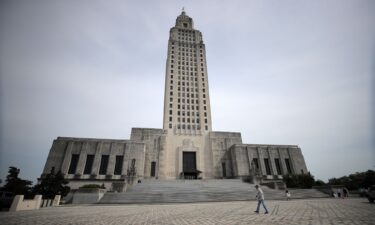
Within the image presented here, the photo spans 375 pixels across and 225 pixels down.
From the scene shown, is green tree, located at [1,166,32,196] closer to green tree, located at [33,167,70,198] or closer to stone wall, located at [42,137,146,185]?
green tree, located at [33,167,70,198]

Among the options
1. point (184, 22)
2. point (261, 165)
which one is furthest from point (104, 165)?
point (184, 22)

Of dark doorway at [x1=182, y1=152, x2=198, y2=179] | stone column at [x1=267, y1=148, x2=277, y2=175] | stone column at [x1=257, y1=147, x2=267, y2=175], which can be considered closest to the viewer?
dark doorway at [x1=182, y1=152, x2=198, y2=179]

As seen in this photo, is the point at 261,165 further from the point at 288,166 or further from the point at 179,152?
the point at 179,152

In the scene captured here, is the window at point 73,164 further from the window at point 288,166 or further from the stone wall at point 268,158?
the window at point 288,166

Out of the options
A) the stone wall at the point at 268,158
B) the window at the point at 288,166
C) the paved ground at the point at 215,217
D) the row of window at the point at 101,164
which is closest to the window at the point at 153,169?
the row of window at the point at 101,164

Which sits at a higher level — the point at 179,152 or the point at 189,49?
the point at 189,49

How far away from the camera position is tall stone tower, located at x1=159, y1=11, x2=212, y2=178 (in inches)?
1592

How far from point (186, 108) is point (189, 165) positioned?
14883 millimetres

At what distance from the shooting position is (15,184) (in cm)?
1858

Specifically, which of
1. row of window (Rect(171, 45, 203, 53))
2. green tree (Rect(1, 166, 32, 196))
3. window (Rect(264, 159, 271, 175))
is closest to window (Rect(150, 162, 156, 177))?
green tree (Rect(1, 166, 32, 196))

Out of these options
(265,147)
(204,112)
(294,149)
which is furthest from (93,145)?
(294,149)

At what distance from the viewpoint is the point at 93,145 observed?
37.3 metres

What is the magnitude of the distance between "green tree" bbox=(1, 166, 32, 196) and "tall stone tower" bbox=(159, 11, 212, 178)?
23.1 meters

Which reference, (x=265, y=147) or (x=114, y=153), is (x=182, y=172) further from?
(x=265, y=147)
